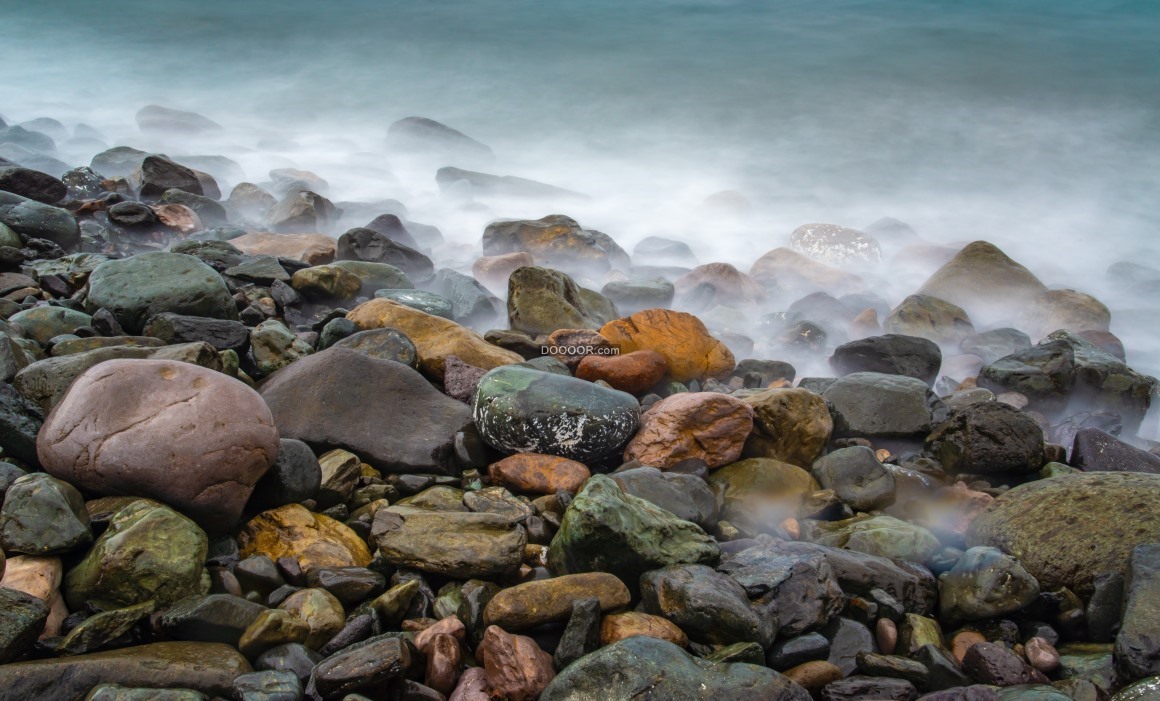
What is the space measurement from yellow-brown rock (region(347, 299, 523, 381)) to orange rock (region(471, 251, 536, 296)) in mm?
2236

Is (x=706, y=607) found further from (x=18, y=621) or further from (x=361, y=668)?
(x=18, y=621)

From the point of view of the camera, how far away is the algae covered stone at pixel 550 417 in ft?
12.3

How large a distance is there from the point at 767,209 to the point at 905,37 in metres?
11.9

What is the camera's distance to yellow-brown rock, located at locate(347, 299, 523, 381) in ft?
15.2

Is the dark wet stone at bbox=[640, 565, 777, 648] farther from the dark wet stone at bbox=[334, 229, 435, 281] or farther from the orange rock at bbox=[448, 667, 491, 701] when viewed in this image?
the dark wet stone at bbox=[334, 229, 435, 281]

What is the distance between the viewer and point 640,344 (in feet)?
16.6

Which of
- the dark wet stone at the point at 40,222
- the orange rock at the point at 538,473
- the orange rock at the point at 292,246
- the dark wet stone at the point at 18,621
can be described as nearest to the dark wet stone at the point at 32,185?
the dark wet stone at the point at 40,222

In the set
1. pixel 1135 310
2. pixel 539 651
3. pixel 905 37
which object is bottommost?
pixel 1135 310

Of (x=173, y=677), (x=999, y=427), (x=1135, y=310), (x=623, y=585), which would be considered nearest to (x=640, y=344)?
(x=999, y=427)

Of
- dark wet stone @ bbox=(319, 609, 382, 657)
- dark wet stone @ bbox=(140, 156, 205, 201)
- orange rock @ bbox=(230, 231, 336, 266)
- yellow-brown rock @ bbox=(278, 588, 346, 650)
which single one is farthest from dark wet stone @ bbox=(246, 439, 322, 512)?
dark wet stone @ bbox=(140, 156, 205, 201)

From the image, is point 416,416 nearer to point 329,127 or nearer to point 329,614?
point 329,614

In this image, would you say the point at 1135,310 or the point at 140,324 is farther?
the point at 1135,310

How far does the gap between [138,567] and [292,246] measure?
4.87 meters

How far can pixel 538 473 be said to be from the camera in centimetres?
363
